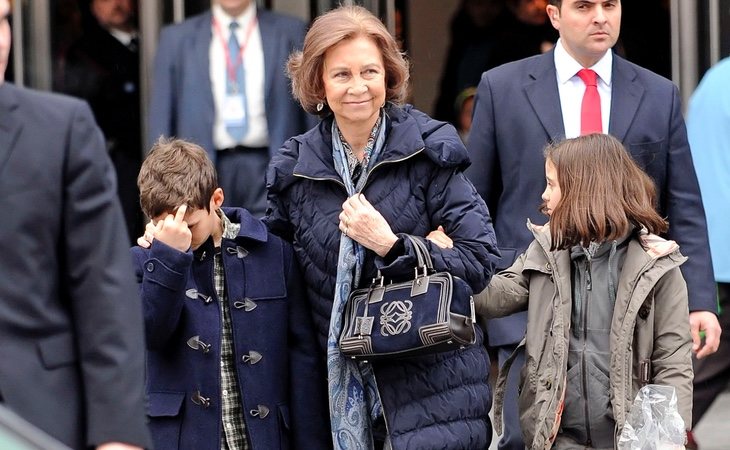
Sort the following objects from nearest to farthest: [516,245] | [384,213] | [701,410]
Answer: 1. [384,213]
2. [516,245]
3. [701,410]

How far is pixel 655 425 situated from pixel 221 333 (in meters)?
1.25

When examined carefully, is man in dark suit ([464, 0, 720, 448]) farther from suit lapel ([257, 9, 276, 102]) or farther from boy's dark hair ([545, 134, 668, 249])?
suit lapel ([257, 9, 276, 102])

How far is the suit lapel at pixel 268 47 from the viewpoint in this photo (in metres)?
7.34

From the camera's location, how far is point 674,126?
5.56 m

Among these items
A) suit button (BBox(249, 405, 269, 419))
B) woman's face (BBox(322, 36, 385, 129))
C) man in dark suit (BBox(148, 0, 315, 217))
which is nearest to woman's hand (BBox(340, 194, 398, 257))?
woman's face (BBox(322, 36, 385, 129))

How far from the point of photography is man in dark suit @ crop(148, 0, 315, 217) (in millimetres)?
7293

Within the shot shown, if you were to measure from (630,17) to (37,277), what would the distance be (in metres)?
7.45

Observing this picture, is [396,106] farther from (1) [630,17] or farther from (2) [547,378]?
(1) [630,17]

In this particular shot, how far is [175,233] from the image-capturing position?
14.5 ft

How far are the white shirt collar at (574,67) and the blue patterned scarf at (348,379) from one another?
4.15ft

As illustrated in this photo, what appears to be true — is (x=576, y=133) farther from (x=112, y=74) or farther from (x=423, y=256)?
(x=112, y=74)

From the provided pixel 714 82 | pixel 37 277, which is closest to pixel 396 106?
pixel 37 277

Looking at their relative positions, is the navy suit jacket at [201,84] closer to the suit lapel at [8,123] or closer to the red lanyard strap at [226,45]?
the red lanyard strap at [226,45]

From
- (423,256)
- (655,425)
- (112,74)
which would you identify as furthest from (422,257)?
(112,74)
